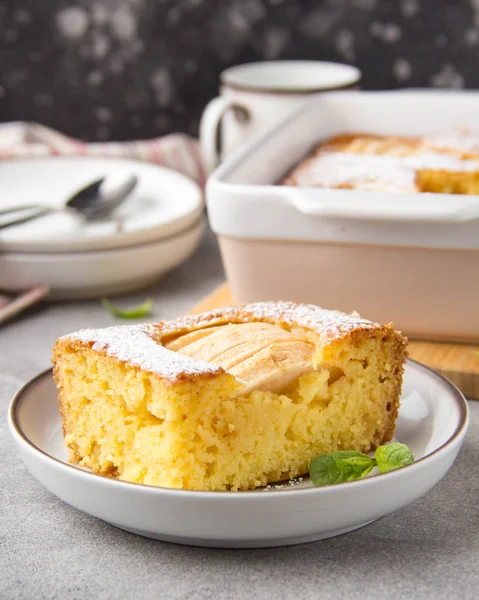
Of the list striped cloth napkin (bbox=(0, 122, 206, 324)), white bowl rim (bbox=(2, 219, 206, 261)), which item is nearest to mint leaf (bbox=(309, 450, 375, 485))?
white bowl rim (bbox=(2, 219, 206, 261))

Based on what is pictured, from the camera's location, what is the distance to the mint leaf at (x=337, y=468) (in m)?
1.43

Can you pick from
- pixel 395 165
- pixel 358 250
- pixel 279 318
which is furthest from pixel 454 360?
pixel 395 165

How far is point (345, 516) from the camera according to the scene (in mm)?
1299

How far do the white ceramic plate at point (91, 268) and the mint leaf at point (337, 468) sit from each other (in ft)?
3.73

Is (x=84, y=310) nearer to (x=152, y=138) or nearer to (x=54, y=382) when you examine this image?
(x=54, y=382)

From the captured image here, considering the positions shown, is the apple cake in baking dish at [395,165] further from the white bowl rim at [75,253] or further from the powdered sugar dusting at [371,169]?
the white bowl rim at [75,253]

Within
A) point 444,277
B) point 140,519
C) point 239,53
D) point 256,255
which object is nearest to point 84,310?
point 256,255

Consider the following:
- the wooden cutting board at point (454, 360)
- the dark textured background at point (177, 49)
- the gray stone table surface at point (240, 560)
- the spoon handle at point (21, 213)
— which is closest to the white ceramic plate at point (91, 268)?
the spoon handle at point (21, 213)

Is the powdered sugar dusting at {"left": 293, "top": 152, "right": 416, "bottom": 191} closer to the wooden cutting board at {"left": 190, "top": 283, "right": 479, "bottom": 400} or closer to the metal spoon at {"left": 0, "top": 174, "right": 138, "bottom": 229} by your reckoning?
the wooden cutting board at {"left": 190, "top": 283, "right": 479, "bottom": 400}

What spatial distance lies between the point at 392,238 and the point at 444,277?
0.46 ft

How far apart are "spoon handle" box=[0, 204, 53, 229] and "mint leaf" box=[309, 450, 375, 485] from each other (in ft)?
4.42

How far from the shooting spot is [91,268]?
8.02ft

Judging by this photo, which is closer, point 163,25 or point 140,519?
point 140,519

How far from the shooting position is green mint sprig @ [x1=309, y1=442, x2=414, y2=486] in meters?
1.44
